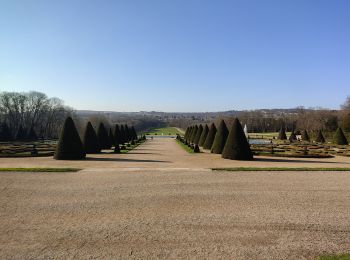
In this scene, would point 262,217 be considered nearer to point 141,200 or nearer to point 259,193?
point 259,193

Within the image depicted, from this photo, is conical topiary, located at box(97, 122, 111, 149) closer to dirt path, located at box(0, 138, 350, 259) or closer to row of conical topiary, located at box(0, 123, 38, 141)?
dirt path, located at box(0, 138, 350, 259)

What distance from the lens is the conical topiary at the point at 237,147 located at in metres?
25.7

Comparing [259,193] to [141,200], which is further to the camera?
[259,193]

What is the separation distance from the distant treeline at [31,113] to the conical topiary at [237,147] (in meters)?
51.4

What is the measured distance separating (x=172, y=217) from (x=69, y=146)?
54.0ft

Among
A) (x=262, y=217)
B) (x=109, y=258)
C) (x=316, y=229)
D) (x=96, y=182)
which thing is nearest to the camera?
(x=109, y=258)

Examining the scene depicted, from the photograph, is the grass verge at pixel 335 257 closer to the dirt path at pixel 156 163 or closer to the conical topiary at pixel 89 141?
the dirt path at pixel 156 163

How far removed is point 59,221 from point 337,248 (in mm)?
7437

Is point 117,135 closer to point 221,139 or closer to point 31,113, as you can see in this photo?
point 221,139

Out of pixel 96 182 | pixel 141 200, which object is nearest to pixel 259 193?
pixel 141 200

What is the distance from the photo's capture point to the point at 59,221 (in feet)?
32.3

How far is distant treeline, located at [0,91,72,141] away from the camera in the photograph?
72688mm

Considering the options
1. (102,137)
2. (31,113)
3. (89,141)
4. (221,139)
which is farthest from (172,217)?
(31,113)

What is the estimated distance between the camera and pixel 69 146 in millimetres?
24844
